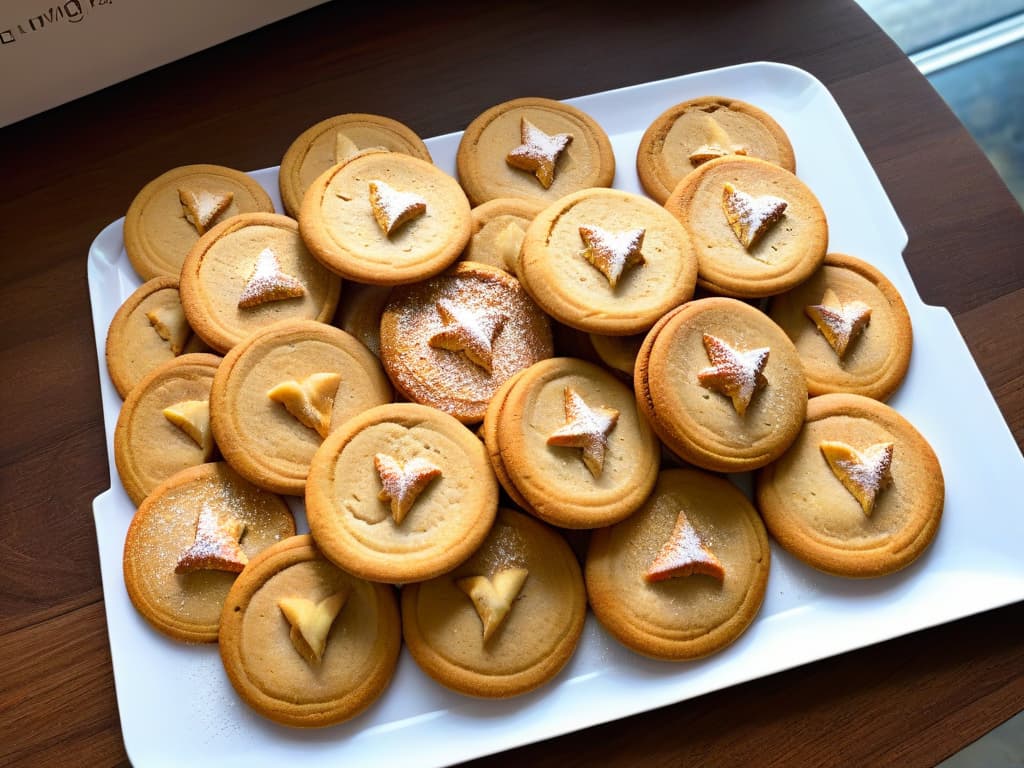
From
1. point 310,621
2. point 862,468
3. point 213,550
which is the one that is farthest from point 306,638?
point 862,468

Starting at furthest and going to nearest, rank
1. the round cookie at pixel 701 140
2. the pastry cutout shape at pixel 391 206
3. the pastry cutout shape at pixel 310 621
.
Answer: the round cookie at pixel 701 140, the pastry cutout shape at pixel 391 206, the pastry cutout shape at pixel 310 621

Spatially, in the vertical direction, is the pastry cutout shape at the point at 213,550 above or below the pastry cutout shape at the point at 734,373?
below

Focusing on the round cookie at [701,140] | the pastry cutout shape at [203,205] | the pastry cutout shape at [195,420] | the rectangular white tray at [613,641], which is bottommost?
the rectangular white tray at [613,641]

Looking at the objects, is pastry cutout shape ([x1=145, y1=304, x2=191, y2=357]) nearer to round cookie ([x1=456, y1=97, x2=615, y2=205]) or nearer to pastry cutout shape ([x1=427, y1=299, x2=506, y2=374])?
pastry cutout shape ([x1=427, y1=299, x2=506, y2=374])

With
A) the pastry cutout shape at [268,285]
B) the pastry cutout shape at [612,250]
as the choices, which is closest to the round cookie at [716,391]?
the pastry cutout shape at [612,250]

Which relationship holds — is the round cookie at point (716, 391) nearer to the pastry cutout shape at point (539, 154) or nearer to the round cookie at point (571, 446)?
the round cookie at point (571, 446)

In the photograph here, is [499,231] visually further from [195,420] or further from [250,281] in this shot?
[195,420]

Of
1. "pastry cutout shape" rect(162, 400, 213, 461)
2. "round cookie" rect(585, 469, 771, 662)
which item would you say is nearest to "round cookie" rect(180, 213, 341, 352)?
"pastry cutout shape" rect(162, 400, 213, 461)
